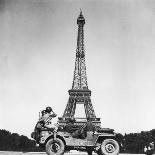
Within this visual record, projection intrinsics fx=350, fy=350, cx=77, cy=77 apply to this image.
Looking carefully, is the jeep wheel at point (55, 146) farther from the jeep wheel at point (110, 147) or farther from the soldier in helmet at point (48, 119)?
the jeep wheel at point (110, 147)

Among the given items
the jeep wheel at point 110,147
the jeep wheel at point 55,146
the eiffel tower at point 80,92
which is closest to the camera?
the jeep wheel at point 55,146

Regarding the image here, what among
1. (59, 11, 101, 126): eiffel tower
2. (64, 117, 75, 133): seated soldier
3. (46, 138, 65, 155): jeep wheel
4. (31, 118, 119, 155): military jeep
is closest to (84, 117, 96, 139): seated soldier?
(31, 118, 119, 155): military jeep

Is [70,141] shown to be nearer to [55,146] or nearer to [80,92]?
[55,146]

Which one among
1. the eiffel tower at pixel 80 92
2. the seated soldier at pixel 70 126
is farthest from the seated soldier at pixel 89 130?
the eiffel tower at pixel 80 92

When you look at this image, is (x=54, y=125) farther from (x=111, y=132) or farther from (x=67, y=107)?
(x=67, y=107)

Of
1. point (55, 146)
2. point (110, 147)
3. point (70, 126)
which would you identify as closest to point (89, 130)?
point (70, 126)

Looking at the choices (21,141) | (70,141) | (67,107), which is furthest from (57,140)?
(21,141)

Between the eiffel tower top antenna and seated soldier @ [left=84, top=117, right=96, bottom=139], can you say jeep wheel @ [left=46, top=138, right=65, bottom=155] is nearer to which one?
seated soldier @ [left=84, top=117, right=96, bottom=139]
